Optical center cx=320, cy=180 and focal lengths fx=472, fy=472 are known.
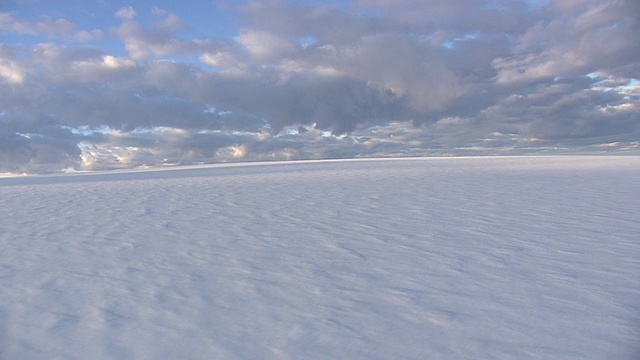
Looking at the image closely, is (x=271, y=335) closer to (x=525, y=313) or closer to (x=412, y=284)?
(x=412, y=284)

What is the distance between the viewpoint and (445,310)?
142 inches

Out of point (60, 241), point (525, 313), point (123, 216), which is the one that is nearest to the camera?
point (525, 313)

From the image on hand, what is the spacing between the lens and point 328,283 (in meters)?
4.31

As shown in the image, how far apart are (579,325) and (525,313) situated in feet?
1.18

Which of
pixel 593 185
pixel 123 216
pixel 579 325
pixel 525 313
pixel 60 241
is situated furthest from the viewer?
pixel 593 185

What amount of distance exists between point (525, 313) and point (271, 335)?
1.89 meters

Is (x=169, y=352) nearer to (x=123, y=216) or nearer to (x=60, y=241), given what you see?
(x=60, y=241)

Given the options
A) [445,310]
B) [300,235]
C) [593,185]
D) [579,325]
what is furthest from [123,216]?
[593,185]

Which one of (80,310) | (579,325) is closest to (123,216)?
(80,310)

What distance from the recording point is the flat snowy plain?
3121 mm

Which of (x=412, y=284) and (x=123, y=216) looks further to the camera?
(x=123, y=216)

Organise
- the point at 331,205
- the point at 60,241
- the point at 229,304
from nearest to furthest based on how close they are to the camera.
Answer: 1. the point at 229,304
2. the point at 60,241
3. the point at 331,205

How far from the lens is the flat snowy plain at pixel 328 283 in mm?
3121

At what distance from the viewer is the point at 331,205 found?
903 cm
